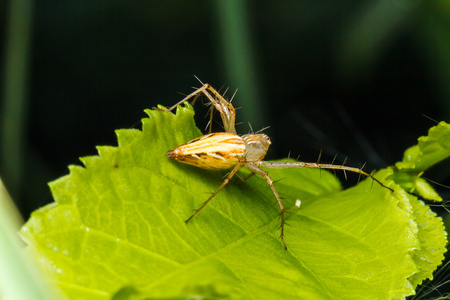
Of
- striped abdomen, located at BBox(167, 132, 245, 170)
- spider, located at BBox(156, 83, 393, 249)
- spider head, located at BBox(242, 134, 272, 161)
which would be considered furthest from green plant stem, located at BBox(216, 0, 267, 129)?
striped abdomen, located at BBox(167, 132, 245, 170)

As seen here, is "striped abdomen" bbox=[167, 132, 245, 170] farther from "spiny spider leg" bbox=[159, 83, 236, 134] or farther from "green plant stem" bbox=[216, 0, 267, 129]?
"green plant stem" bbox=[216, 0, 267, 129]

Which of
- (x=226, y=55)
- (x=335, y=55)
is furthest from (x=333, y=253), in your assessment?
(x=335, y=55)

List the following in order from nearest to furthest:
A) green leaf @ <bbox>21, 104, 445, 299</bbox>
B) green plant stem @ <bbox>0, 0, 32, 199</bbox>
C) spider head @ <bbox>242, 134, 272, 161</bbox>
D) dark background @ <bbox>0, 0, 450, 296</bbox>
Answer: green leaf @ <bbox>21, 104, 445, 299</bbox> < spider head @ <bbox>242, 134, 272, 161</bbox> < green plant stem @ <bbox>0, 0, 32, 199</bbox> < dark background @ <bbox>0, 0, 450, 296</bbox>

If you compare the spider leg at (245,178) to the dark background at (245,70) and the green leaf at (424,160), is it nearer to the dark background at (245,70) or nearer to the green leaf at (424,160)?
the green leaf at (424,160)

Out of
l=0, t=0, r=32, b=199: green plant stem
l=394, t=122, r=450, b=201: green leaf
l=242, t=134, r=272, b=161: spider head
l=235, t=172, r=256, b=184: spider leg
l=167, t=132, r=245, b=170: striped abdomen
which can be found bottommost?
l=394, t=122, r=450, b=201: green leaf

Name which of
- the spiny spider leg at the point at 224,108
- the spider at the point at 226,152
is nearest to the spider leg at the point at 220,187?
the spider at the point at 226,152

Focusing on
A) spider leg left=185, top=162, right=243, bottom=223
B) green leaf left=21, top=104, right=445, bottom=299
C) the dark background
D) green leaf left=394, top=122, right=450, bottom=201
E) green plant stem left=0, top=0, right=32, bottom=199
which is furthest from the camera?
the dark background

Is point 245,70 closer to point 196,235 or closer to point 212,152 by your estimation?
point 212,152
